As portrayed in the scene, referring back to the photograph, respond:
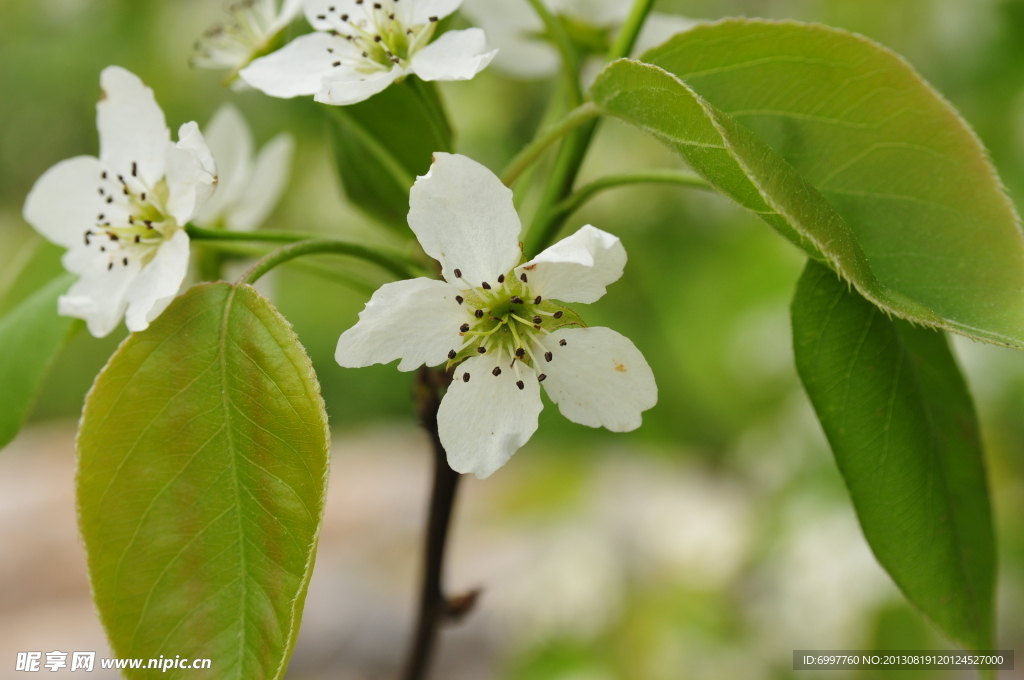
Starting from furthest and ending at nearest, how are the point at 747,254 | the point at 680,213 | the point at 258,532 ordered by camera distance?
1. the point at 680,213
2. the point at 747,254
3. the point at 258,532

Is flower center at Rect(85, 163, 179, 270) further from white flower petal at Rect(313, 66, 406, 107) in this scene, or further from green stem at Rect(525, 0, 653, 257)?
green stem at Rect(525, 0, 653, 257)

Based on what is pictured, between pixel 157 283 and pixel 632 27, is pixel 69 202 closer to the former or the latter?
pixel 157 283

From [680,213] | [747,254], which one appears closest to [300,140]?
[680,213]

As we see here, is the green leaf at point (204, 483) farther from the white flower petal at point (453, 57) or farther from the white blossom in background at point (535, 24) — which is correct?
the white blossom in background at point (535, 24)

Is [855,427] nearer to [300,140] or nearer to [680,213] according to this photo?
[680,213]

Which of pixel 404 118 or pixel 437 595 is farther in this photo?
pixel 437 595

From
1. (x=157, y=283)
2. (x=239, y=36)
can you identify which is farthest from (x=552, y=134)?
(x=239, y=36)
